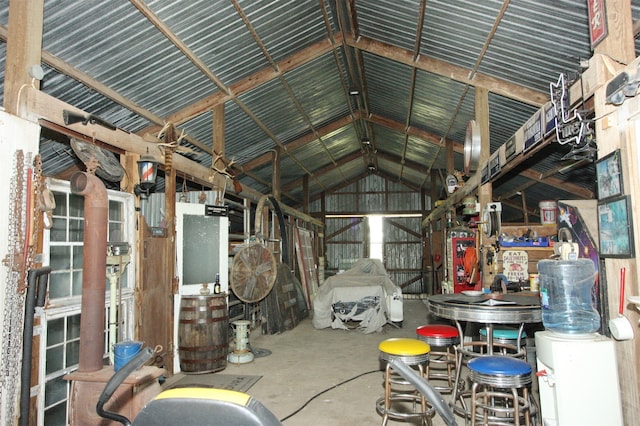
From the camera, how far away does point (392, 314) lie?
873 cm

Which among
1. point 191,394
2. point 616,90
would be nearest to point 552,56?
point 616,90

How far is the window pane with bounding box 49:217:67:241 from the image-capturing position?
3867 mm

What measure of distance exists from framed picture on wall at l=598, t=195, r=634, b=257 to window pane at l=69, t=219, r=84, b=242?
182 inches

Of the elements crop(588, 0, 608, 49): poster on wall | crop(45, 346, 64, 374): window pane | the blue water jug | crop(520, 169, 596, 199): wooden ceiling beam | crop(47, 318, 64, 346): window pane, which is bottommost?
crop(45, 346, 64, 374): window pane

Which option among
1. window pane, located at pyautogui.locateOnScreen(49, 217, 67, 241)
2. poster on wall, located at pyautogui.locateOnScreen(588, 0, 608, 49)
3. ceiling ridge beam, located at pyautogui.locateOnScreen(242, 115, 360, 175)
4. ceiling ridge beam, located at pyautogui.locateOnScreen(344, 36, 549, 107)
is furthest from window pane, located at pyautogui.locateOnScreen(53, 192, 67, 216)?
ceiling ridge beam, located at pyautogui.locateOnScreen(242, 115, 360, 175)

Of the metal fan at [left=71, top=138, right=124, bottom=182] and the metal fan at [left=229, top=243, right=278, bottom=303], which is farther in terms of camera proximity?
the metal fan at [left=229, top=243, right=278, bottom=303]

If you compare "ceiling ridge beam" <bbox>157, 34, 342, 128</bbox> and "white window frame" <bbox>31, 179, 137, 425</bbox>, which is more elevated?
"ceiling ridge beam" <bbox>157, 34, 342, 128</bbox>

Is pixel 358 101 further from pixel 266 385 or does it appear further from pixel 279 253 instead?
pixel 266 385

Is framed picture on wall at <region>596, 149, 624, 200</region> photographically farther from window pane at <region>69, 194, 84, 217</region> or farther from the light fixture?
window pane at <region>69, 194, 84, 217</region>

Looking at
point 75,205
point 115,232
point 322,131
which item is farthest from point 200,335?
point 322,131

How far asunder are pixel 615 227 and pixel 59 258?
462 centimetres

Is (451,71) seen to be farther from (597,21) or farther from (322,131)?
(322,131)

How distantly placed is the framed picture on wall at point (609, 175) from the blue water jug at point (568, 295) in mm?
542

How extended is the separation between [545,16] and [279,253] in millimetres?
7412
